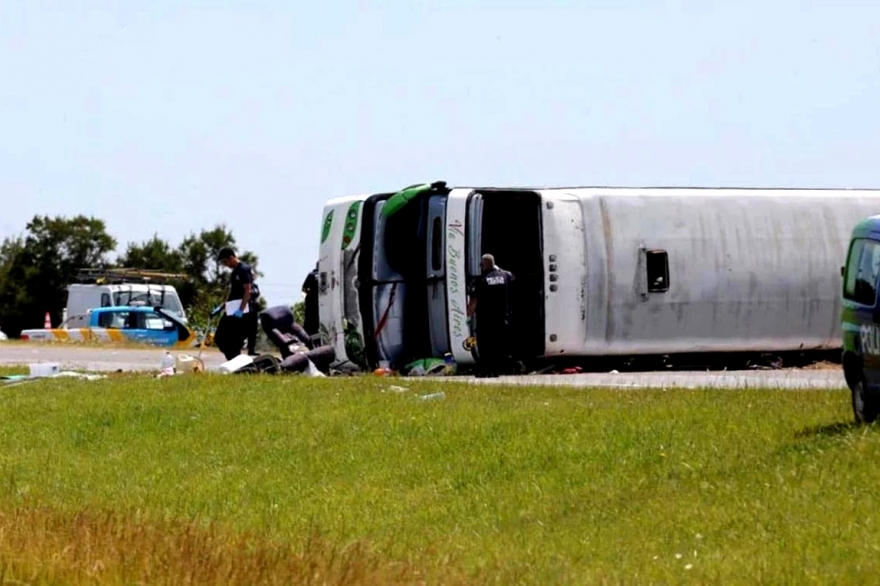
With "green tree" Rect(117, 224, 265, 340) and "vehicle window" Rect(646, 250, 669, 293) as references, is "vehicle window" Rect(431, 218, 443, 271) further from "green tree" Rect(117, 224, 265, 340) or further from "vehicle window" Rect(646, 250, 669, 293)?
"green tree" Rect(117, 224, 265, 340)

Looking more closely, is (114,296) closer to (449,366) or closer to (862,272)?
(449,366)

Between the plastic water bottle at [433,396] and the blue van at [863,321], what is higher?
the blue van at [863,321]

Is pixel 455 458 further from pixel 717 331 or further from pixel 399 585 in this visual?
pixel 717 331

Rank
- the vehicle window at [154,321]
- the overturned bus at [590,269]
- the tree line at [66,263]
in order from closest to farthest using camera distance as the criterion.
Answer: the overturned bus at [590,269] → the vehicle window at [154,321] → the tree line at [66,263]

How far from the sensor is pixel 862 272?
45.9ft

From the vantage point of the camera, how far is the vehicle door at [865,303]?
13078mm

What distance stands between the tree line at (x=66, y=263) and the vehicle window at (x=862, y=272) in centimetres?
7228

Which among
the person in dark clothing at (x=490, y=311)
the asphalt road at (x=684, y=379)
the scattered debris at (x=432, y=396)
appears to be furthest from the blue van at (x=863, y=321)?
the person in dark clothing at (x=490, y=311)

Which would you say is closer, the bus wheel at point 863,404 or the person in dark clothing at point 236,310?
the bus wheel at point 863,404

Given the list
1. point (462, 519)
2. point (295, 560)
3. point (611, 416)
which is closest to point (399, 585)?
point (295, 560)

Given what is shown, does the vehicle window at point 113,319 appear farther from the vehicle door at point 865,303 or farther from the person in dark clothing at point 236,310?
the vehicle door at point 865,303

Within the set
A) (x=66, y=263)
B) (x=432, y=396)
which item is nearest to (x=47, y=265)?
(x=66, y=263)

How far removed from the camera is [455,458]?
45.2 feet

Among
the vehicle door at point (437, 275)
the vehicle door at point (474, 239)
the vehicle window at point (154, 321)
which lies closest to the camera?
the vehicle door at point (474, 239)
